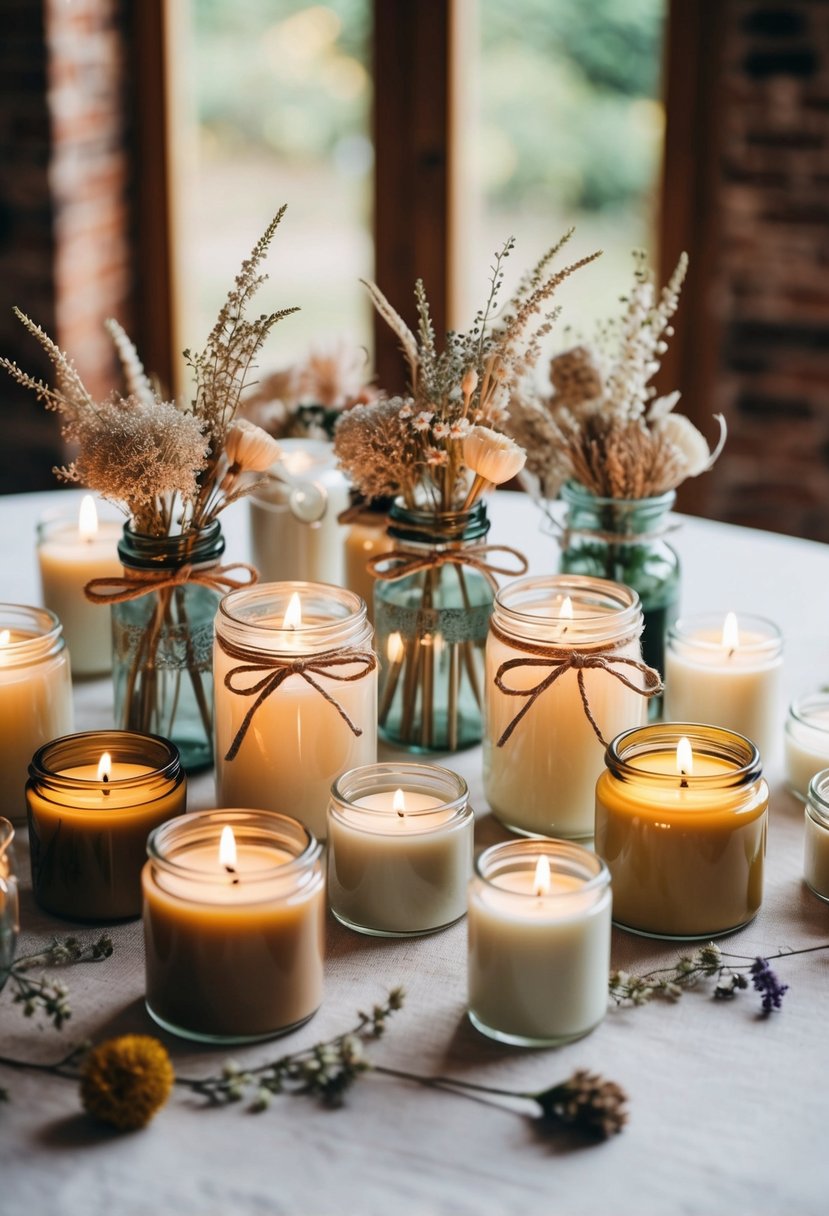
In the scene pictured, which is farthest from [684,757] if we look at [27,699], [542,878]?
[27,699]

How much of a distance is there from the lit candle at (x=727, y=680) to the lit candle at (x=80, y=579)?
2.24 feet

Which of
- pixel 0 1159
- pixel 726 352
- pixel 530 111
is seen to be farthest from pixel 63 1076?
pixel 530 111

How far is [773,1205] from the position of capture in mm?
903

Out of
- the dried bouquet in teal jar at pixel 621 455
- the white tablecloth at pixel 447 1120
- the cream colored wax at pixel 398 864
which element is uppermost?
the dried bouquet in teal jar at pixel 621 455

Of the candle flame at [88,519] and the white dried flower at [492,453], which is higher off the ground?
the white dried flower at [492,453]

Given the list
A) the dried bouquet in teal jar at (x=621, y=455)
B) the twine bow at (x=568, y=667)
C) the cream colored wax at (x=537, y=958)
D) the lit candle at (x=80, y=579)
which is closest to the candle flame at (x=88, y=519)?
the lit candle at (x=80, y=579)

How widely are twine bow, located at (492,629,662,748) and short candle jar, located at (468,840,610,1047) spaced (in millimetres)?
242

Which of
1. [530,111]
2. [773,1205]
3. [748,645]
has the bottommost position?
[773,1205]

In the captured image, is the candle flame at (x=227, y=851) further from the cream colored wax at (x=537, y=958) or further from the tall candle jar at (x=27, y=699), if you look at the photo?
the tall candle jar at (x=27, y=699)

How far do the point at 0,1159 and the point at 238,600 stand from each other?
571 mm

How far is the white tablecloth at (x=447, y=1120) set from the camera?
909mm

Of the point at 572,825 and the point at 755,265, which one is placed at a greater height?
the point at 755,265

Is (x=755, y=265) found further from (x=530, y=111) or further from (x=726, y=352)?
(x=530, y=111)

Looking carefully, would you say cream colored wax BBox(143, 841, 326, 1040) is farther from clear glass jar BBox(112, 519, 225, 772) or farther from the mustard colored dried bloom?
clear glass jar BBox(112, 519, 225, 772)
